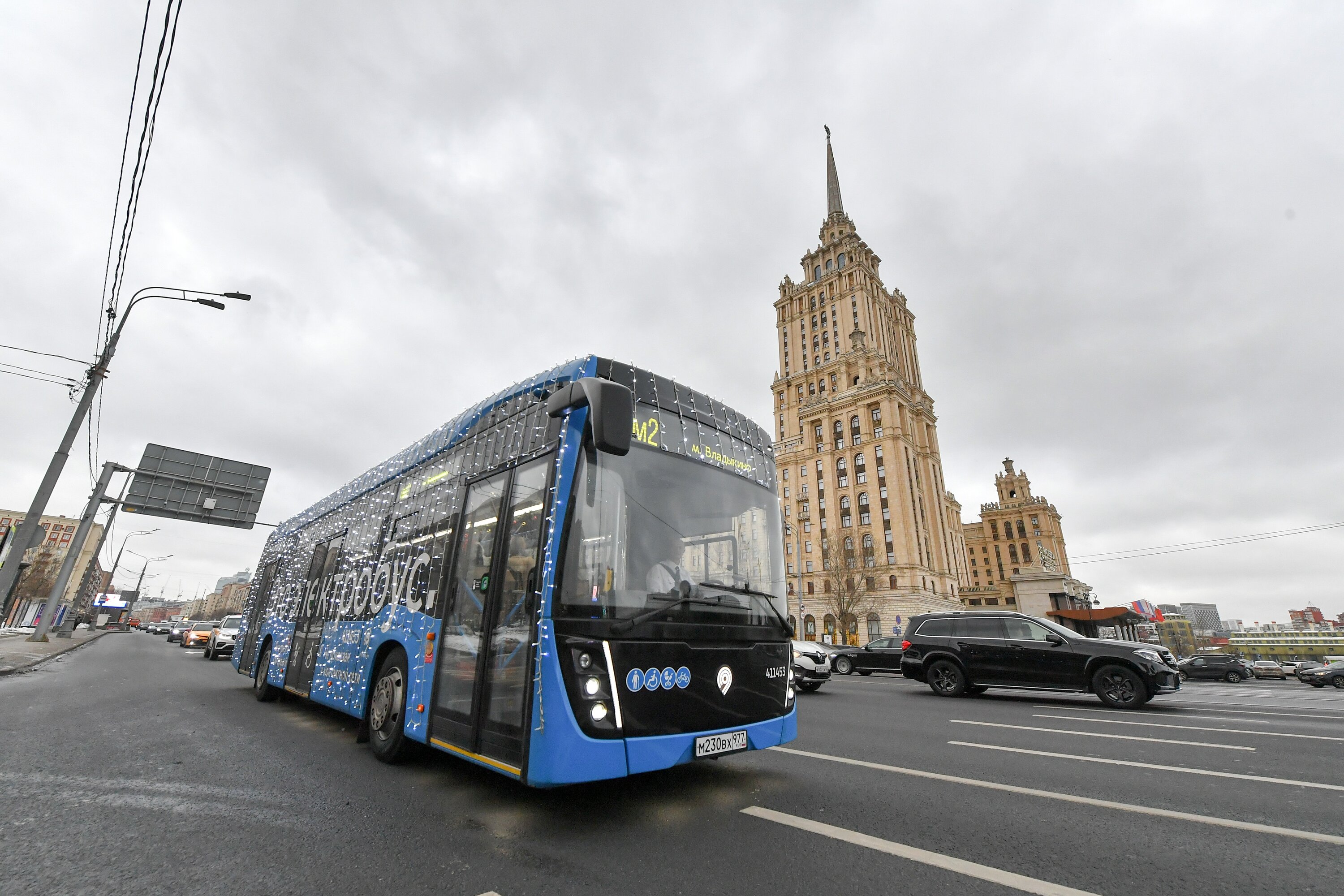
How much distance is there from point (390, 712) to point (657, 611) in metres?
3.42

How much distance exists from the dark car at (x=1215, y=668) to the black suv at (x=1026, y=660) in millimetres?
23075

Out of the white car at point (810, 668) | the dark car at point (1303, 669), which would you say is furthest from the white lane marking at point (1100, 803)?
the dark car at point (1303, 669)

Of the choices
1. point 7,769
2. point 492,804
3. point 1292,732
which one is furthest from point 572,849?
point 1292,732

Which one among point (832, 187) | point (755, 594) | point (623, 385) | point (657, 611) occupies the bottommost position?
point (657, 611)

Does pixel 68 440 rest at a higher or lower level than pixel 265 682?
higher

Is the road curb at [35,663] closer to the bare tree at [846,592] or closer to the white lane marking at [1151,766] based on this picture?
the white lane marking at [1151,766]

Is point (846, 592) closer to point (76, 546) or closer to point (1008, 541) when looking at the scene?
point (76, 546)

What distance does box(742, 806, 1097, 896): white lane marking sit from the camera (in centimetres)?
276

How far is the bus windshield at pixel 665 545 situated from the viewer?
3777 mm

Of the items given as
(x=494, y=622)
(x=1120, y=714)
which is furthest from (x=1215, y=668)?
(x=494, y=622)

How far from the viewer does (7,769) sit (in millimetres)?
4672

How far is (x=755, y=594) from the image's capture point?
182 inches

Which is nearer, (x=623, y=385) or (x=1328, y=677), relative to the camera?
(x=623, y=385)

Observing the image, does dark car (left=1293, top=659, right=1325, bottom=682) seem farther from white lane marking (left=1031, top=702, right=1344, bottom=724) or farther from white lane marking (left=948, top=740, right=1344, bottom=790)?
white lane marking (left=948, top=740, right=1344, bottom=790)
